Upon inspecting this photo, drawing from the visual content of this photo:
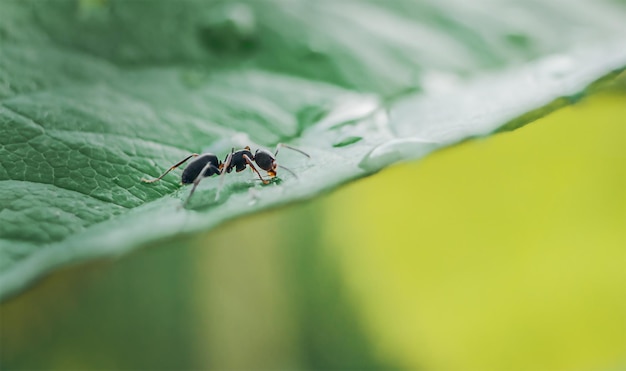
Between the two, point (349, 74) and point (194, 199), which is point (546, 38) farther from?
point (194, 199)

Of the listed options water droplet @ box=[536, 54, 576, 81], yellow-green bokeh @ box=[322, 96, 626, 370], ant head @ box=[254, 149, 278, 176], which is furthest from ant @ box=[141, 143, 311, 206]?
yellow-green bokeh @ box=[322, 96, 626, 370]

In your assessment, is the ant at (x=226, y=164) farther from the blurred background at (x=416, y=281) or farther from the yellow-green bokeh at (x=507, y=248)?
the yellow-green bokeh at (x=507, y=248)

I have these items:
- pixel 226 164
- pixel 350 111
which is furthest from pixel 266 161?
pixel 350 111

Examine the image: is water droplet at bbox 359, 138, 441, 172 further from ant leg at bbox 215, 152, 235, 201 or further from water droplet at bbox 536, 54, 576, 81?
water droplet at bbox 536, 54, 576, 81

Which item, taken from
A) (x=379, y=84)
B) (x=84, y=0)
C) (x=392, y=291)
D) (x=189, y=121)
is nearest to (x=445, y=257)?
(x=392, y=291)

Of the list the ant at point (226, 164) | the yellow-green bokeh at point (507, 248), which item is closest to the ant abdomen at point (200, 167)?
the ant at point (226, 164)
